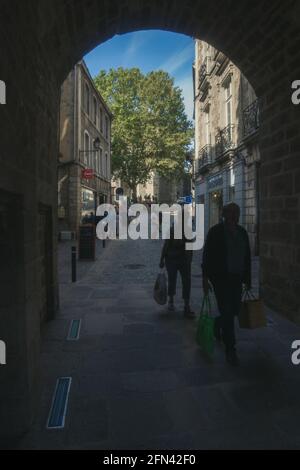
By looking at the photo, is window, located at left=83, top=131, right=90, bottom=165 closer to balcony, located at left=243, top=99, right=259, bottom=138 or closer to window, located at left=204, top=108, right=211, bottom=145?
window, located at left=204, top=108, right=211, bottom=145

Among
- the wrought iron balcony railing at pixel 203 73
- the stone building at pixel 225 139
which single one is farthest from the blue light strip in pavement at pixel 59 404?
the wrought iron balcony railing at pixel 203 73

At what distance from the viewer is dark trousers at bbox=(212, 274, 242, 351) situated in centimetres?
427

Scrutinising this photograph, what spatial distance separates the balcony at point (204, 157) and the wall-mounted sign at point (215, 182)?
2.77ft

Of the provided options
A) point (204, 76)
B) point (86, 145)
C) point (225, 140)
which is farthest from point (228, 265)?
point (86, 145)

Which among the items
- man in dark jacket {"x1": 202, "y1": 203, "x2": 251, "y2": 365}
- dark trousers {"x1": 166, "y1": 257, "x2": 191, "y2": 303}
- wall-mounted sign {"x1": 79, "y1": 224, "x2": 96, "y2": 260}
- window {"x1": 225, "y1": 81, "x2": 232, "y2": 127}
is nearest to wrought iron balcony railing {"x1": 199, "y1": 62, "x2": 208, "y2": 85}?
window {"x1": 225, "y1": 81, "x2": 232, "y2": 127}

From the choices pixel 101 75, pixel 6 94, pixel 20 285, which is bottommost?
pixel 20 285

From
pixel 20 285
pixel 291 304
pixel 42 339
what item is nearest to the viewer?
pixel 20 285

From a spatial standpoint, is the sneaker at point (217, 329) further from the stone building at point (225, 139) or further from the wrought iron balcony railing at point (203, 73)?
the wrought iron balcony railing at point (203, 73)

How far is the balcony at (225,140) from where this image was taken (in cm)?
1676

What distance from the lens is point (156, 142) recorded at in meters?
40.4

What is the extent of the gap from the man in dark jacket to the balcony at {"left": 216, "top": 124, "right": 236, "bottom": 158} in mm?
12787
